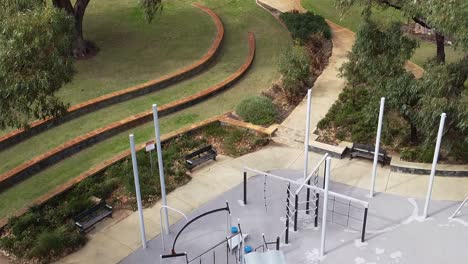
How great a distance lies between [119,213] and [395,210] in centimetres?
Result: 744

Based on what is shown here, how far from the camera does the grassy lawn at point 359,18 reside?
2262 cm

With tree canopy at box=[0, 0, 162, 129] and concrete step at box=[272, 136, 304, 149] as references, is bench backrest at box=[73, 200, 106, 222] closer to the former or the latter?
tree canopy at box=[0, 0, 162, 129]

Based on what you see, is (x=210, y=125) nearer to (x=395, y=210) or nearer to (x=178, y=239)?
(x=178, y=239)

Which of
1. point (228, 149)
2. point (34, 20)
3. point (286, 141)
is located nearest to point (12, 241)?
point (34, 20)

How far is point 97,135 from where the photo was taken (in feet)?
57.1

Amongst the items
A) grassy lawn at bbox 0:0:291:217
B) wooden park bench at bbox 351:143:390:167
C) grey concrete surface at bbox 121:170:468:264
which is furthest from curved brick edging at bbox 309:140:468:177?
grassy lawn at bbox 0:0:291:217

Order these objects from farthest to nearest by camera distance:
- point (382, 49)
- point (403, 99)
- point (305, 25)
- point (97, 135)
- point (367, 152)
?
point (305, 25) < point (97, 135) < point (367, 152) < point (382, 49) < point (403, 99)

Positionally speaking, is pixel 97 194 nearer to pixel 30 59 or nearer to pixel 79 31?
pixel 30 59

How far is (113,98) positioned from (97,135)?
2.62 m

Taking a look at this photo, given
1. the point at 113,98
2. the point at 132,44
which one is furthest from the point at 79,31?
the point at 113,98

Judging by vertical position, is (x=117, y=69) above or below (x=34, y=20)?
below

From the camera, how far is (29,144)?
17172 mm

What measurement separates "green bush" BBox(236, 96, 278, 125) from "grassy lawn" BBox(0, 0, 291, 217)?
0.97 m

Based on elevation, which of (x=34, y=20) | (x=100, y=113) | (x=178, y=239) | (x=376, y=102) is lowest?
(x=178, y=239)
